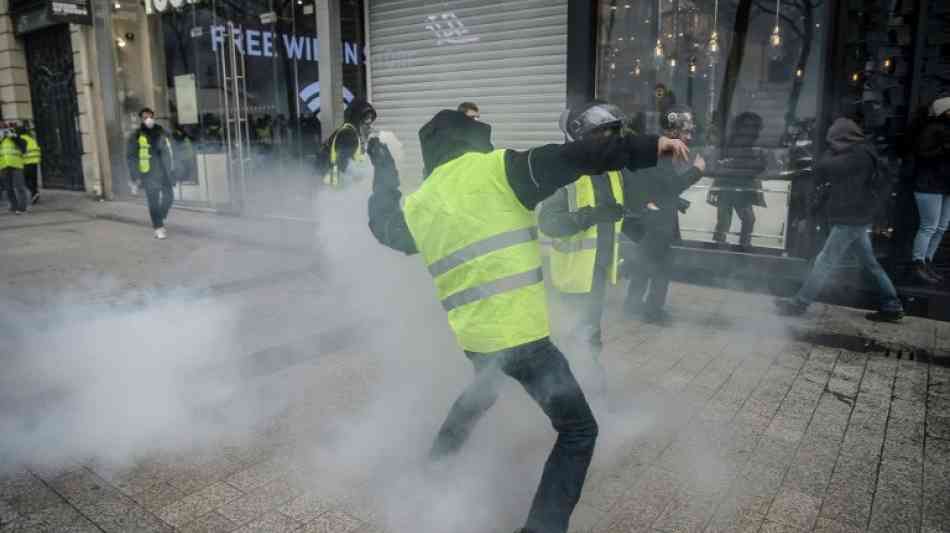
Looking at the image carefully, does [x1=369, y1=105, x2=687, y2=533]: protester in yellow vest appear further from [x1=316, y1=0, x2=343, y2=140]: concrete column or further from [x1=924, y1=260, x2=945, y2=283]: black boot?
[x1=316, y1=0, x2=343, y2=140]: concrete column

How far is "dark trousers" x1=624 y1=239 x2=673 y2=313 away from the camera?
5786mm

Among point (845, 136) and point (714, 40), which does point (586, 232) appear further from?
point (714, 40)

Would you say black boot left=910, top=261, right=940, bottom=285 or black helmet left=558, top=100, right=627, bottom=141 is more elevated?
black helmet left=558, top=100, right=627, bottom=141

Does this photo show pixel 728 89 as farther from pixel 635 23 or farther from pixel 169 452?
pixel 169 452

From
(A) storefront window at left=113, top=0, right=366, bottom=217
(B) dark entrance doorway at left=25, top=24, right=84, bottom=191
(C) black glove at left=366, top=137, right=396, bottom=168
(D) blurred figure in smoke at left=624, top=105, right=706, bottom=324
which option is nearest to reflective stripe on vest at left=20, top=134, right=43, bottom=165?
(B) dark entrance doorway at left=25, top=24, right=84, bottom=191

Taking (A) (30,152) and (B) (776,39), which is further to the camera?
(A) (30,152)

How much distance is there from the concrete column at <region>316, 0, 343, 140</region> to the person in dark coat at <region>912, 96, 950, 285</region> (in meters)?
8.29

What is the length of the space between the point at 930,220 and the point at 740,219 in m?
1.78

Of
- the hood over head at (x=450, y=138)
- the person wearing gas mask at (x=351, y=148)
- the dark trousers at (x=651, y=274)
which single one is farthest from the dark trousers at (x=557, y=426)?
the person wearing gas mask at (x=351, y=148)

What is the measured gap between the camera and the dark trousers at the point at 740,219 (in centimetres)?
735

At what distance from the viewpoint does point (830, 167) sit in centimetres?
575

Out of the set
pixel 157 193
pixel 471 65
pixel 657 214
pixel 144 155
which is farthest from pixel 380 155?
pixel 157 193

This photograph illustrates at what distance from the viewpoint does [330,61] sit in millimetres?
11047

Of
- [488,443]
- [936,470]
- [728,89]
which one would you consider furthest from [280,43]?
[936,470]
